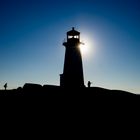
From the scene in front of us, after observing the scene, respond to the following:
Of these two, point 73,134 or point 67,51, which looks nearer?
point 73,134

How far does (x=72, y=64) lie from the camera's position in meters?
32.5

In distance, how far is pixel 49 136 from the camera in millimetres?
13875

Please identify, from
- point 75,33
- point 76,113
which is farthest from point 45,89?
point 75,33

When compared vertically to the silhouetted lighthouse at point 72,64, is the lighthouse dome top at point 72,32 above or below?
above

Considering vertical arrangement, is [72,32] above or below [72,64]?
above

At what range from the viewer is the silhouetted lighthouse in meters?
32.0

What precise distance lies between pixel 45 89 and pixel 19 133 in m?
8.96

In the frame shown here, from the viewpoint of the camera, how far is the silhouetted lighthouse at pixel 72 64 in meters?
32.0

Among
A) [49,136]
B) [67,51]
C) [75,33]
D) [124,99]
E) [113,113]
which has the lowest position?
[49,136]

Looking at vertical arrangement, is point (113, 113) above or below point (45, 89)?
below

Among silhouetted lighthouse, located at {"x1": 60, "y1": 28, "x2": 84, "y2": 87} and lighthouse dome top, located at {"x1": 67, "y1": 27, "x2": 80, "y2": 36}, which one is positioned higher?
lighthouse dome top, located at {"x1": 67, "y1": 27, "x2": 80, "y2": 36}

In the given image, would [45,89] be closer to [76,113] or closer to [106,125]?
[76,113]

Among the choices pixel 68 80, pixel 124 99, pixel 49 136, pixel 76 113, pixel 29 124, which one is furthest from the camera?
pixel 68 80

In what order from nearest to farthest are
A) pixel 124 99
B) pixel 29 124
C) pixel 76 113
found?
1. pixel 29 124
2. pixel 76 113
3. pixel 124 99
